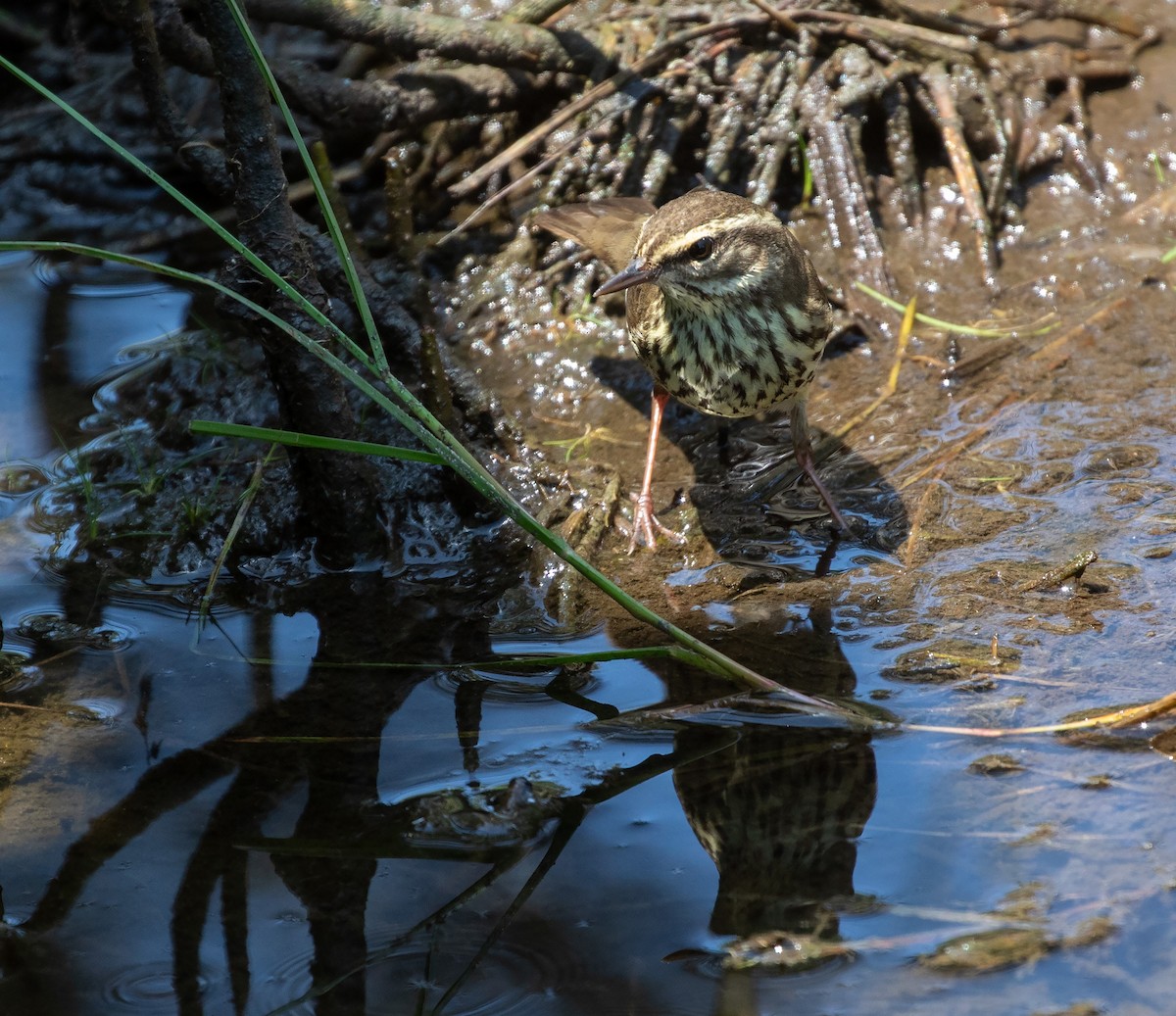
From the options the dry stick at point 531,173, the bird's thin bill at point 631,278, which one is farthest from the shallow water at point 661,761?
the dry stick at point 531,173

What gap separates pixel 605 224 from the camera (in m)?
5.41

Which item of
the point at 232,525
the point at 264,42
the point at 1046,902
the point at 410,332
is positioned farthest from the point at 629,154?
the point at 1046,902

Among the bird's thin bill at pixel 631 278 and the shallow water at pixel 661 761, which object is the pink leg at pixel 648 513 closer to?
the shallow water at pixel 661 761

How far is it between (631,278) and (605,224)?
3.78 feet

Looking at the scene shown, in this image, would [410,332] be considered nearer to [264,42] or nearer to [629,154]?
[629,154]

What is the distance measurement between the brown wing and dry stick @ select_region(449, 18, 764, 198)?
721 mm

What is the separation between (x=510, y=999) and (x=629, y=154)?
4.58 metres

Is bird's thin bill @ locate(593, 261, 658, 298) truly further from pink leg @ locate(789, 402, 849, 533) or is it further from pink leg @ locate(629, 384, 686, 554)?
pink leg @ locate(789, 402, 849, 533)

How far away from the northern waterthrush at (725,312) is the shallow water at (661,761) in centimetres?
46

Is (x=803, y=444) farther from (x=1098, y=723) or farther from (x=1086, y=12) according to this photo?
(x=1086, y=12)

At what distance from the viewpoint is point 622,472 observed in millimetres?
5227

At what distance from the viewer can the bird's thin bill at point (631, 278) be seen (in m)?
4.27

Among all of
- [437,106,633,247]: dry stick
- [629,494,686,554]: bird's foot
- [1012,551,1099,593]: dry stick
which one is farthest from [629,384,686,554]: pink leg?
[437,106,633,247]: dry stick

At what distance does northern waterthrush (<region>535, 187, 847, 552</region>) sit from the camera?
4.44 metres
